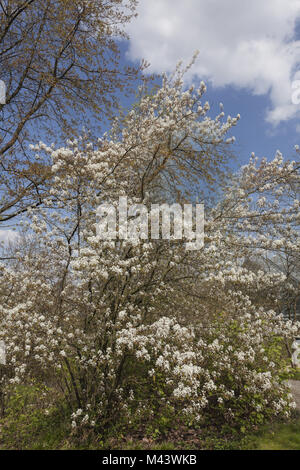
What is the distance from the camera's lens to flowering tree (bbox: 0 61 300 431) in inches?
173

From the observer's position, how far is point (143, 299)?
541 centimetres

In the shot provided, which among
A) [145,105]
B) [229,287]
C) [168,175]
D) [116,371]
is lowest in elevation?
[116,371]

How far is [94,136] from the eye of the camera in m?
7.60

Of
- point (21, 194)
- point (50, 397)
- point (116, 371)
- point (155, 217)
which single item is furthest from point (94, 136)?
point (50, 397)

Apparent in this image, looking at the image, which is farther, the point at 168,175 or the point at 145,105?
the point at 168,175

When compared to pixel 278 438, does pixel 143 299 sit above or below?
above

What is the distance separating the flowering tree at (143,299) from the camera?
14.4ft

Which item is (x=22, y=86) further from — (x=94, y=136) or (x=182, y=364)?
(x=182, y=364)

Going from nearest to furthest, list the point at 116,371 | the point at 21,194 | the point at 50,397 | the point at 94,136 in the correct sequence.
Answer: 1. the point at 116,371
2. the point at 50,397
3. the point at 21,194
4. the point at 94,136

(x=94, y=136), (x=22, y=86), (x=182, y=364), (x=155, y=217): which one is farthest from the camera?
(x=94, y=136)

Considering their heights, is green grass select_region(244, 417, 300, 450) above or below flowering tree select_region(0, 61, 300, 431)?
below

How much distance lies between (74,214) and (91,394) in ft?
11.3

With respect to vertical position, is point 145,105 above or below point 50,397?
above

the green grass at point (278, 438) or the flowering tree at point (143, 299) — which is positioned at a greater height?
the flowering tree at point (143, 299)
